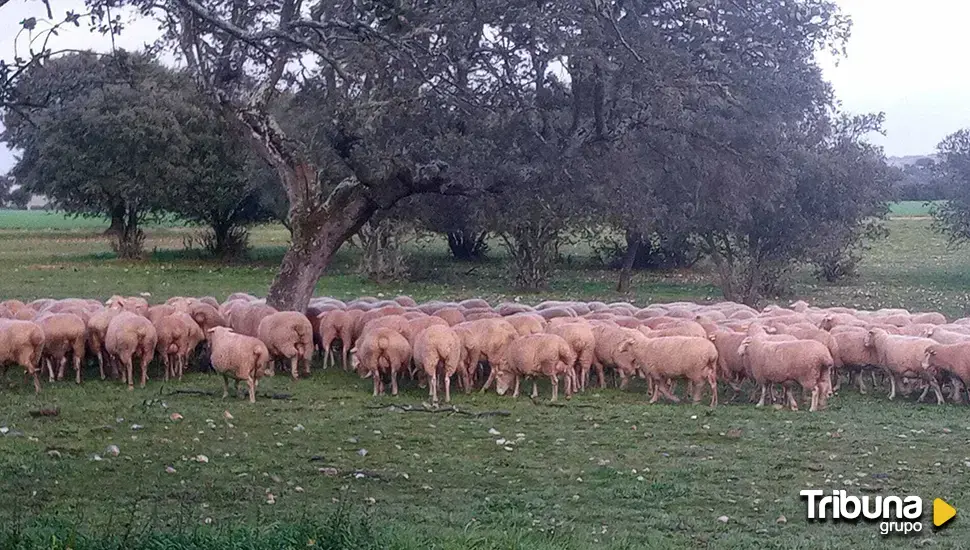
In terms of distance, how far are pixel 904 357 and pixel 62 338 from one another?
10443 millimetres

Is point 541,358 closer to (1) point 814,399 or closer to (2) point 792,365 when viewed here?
(2) point 792,365

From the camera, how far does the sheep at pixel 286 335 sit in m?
14.5

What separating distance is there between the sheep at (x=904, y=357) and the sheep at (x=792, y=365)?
3.57 feet

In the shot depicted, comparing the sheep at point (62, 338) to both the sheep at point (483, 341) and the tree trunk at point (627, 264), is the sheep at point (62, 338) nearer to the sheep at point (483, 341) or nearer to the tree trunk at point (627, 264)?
the sheep at point (483, 341)

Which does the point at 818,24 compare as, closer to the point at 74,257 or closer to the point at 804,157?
the point at 804,157

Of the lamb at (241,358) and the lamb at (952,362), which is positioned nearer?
the lamb at (952,362)

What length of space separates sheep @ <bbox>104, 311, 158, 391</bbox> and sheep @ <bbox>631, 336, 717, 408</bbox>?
619cm

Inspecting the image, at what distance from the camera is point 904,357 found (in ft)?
43.0

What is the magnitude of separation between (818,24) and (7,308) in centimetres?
1282

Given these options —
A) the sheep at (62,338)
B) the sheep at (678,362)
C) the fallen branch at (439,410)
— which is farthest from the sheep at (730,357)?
the sheep at (62,338)

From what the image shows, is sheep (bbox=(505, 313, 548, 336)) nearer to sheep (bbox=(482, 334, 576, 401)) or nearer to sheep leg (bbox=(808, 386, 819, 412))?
sheep (bbox=(482, 334, 576, 401))

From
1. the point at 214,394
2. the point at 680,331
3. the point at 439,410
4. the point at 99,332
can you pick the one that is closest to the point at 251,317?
the point at 99,332

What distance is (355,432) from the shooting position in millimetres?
11047

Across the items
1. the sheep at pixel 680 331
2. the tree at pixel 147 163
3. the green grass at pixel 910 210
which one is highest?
the tree at pixel 147 163
